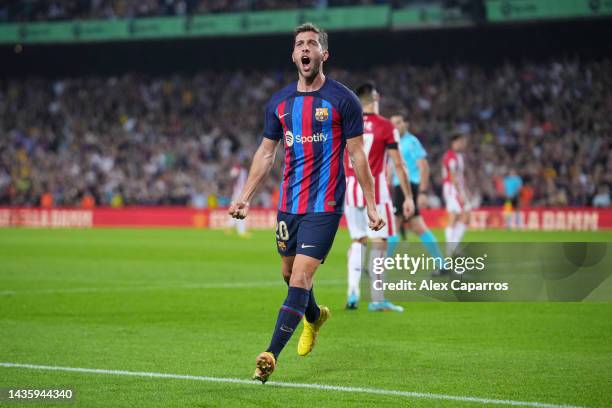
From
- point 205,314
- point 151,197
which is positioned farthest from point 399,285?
point 151,197

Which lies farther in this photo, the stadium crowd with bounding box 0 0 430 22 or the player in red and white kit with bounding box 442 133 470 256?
the stadium crowd with bounding box 0 0 430 22

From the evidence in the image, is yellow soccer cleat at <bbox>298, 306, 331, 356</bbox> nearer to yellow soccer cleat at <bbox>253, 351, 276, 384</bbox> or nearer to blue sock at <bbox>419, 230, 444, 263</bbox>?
yellow soccer cleat at <bbox>253, 351, 276, 384</bbox>

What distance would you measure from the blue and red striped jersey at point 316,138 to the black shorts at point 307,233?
6 centimetres

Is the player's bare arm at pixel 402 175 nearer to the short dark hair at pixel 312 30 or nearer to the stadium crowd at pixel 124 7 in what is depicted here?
the short dark hair at pixel 312 30

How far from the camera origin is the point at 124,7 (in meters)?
43.5

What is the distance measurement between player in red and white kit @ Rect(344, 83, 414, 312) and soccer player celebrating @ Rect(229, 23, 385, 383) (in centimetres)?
382

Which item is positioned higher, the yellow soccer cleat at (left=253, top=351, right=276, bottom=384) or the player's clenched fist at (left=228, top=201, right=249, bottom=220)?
the player's clenched fist at (left=228, top=201, right=249, bottom=220)

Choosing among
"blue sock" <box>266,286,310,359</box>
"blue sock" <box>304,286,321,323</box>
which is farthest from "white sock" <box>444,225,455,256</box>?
"blue sock" <box>266,286,310,359</box>

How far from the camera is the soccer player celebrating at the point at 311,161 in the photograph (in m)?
6.98

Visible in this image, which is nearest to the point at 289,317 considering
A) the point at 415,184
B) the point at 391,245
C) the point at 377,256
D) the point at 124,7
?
the point at 377,256

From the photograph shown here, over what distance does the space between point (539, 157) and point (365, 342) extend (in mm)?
26585

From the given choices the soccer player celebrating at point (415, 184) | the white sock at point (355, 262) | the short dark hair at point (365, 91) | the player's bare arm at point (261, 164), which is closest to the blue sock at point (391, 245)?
the soccer player celebrating at point (415, 184)

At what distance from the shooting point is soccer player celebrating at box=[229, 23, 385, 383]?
22.9 ft

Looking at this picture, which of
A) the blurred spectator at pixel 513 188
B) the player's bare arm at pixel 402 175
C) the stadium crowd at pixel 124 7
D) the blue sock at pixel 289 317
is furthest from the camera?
the stadium crowd at pixel 124 7
